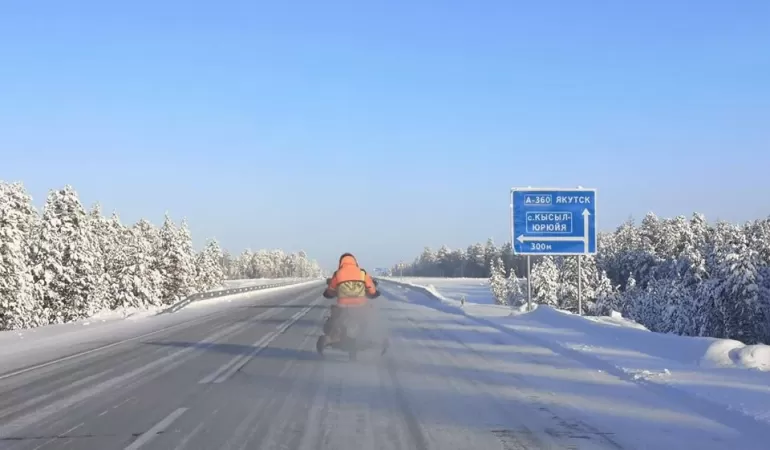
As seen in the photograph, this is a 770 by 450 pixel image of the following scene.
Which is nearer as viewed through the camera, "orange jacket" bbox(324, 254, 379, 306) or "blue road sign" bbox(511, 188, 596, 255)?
"orange jacket" bbox(324, 254, 379, 306)

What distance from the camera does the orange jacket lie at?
1420cm

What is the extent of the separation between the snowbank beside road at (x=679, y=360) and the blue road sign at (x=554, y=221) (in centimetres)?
781

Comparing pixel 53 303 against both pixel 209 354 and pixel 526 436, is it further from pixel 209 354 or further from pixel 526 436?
pixel 526 436

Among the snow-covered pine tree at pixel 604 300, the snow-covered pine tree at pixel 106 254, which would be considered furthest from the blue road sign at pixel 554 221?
the snow-covered pine tree at pixel 604 300

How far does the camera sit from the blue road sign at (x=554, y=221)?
28.5 m

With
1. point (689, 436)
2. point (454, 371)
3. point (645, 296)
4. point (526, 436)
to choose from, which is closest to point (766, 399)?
point (689, 436)

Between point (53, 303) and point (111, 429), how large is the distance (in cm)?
4776

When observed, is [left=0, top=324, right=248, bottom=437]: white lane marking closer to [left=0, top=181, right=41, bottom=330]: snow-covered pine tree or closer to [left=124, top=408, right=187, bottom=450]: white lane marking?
[left=124, top=408, right=187, bottom=450]: white lane marking

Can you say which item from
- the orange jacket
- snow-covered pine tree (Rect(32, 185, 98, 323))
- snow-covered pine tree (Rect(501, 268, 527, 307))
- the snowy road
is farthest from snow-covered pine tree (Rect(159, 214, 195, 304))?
the orange jacket

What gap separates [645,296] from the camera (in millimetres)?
77438

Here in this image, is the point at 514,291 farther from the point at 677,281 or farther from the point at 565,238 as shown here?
the point at 565,238

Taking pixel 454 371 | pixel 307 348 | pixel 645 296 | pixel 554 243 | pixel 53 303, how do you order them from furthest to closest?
pixel 645 296
pixel 53 303
pixel 554 243
pixel 307 348
pixel 454 371

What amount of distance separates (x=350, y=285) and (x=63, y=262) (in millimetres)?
43795

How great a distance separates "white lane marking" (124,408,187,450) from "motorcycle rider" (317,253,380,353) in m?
5.45
